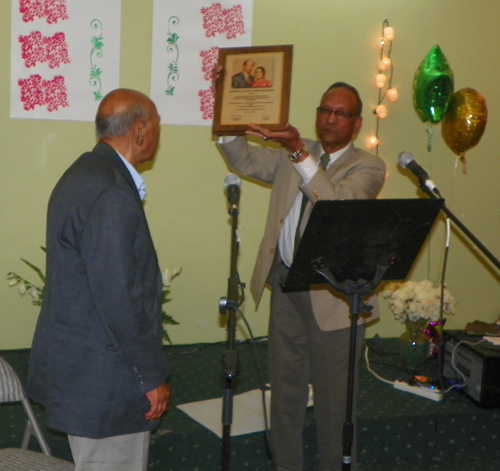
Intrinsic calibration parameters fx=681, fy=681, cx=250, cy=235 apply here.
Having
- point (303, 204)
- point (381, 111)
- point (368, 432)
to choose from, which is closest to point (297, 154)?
point (303, 204)

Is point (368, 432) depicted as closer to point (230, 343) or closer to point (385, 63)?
point (230, 343)

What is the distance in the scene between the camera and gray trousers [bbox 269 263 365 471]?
2.67 metres

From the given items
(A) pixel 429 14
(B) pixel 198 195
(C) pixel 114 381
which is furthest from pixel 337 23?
(C) pixel 114 381

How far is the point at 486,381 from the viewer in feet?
11.3

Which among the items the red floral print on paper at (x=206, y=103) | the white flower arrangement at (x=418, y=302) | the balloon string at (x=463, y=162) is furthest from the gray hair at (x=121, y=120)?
the balloon string at (x=463, y=162)

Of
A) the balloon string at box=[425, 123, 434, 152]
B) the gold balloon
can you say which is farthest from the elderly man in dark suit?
the balloon string at box=[425, 123, 434, 152]

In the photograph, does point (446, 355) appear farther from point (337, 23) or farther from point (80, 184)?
point (80, 184)

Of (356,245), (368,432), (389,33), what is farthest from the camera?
(389,33)

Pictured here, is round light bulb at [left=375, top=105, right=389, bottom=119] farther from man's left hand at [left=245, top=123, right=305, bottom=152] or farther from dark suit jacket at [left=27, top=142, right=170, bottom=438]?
dark suit jacket at [left=27, top=142, right=170, bottom=438]

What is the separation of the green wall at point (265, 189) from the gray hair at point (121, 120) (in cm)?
199

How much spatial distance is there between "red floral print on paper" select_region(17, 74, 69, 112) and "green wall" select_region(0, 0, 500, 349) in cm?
10

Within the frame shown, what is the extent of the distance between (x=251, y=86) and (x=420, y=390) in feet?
6.23

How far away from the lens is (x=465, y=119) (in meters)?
4.16

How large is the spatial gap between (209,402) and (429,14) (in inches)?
110
